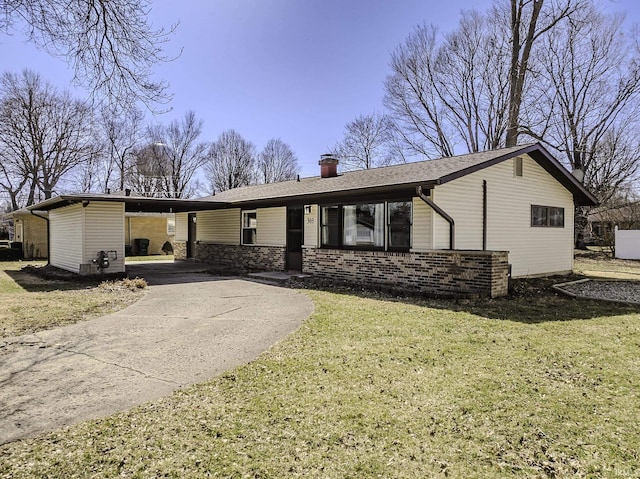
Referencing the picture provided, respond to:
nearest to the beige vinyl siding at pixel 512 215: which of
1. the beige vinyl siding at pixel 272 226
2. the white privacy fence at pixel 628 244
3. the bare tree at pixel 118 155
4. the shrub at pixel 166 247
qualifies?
the beige vinyl siding at pixel 272 226

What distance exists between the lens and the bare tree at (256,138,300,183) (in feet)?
130

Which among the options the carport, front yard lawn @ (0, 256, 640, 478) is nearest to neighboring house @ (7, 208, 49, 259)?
the carport

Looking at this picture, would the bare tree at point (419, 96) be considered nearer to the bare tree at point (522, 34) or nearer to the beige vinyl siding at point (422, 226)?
the bare tree at point (522, 34)

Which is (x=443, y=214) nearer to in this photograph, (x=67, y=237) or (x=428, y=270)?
(x=428, y=270)

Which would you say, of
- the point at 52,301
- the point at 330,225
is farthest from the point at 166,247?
the point at 52,301

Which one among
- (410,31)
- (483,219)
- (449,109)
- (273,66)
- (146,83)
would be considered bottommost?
(483,219)

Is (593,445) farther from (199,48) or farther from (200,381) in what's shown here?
(199,48)

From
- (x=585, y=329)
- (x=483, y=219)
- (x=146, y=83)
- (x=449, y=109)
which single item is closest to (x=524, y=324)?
(x=585, y=329)

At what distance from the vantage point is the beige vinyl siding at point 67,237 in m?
12.1

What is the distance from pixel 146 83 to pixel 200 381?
4352 mm

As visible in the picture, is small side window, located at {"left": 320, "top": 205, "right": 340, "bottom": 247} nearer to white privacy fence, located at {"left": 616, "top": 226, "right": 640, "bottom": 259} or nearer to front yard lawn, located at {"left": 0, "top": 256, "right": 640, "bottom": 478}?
front yard lawn, located at {"left": 0, "top": 256, "right": 640, "bottom": 478}

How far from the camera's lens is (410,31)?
2620 cm

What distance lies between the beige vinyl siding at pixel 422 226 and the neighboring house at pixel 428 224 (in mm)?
A: 24

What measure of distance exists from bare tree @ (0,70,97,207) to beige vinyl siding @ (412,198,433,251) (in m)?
23.7
